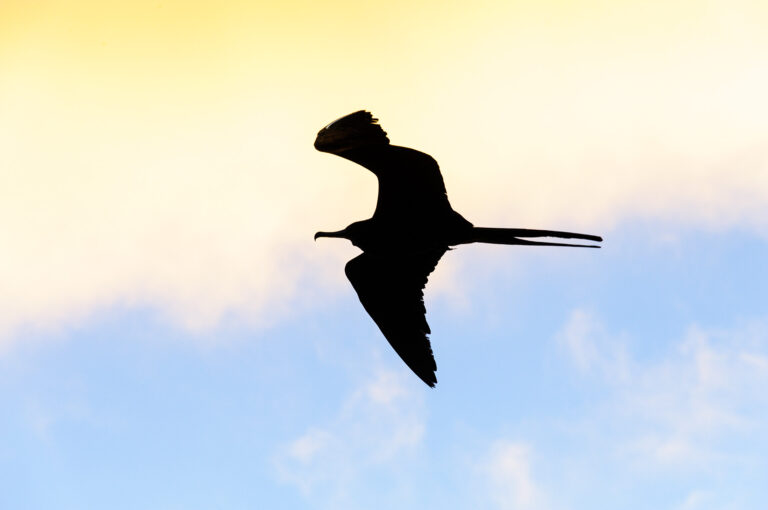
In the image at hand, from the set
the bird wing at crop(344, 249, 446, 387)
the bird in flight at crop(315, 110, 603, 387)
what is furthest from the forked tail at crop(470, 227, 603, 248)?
the bird wing at crop(344, 249, 446, 387)

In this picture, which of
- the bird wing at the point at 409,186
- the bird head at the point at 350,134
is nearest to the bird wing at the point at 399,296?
the bird wing at the point at 409,186

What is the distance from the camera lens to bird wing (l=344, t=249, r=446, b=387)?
34.2ft

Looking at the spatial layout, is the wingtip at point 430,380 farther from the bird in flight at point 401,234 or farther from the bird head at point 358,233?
the bird head at point 358,233

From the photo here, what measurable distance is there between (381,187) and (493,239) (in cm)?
118

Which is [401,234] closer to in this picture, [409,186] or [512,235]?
[409,186]

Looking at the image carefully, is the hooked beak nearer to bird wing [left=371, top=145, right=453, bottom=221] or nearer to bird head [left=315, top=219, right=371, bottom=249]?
bird head [left=315, top=219, right=371, bottom=249]

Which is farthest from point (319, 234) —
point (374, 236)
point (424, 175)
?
point (424, 175)

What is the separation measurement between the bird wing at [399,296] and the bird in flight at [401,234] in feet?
0.03

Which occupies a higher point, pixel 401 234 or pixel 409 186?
pixel 409 186

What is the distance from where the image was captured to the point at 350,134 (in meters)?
9.19

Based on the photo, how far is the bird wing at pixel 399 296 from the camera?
34.2 ft

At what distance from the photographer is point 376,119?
9203 millimetres

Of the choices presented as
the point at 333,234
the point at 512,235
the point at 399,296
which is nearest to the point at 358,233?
the point at 333,234

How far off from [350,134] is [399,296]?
2187mm
